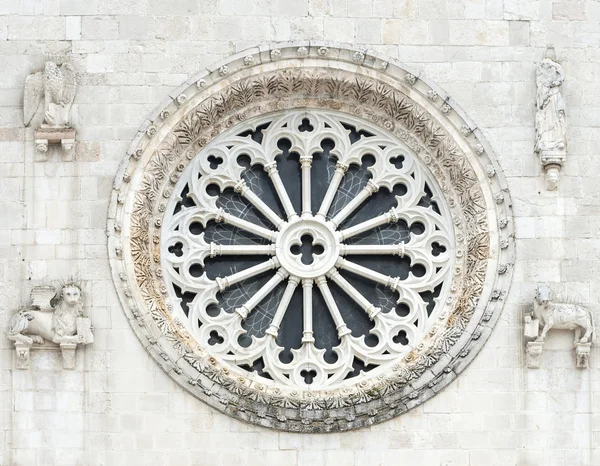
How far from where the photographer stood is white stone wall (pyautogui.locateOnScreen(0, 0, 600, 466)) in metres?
23.4

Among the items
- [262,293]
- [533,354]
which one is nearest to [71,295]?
[262,293]

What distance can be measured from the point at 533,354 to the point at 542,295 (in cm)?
66

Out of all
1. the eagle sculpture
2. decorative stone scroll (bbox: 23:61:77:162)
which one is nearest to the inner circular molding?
decorative stone scroll (bbox: 23:61:77:162)

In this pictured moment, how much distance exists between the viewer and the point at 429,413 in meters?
23.5

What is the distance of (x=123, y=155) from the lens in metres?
24.1

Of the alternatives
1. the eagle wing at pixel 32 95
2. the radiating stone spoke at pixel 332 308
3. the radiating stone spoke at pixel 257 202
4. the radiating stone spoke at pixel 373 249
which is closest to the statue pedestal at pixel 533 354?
the radiating stone spoke at pixel 373 249

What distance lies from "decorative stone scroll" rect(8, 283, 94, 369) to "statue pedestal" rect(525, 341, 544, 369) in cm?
474

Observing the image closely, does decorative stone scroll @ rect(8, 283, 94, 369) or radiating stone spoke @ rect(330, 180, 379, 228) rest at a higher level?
radiating stone spoke @ rect(330, 180, 379, 228)

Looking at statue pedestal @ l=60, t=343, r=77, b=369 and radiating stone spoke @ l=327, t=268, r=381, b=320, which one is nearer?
A: statue pedestal @ l=60, t=343, r=77, b=369

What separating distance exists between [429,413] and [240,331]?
2323 mm

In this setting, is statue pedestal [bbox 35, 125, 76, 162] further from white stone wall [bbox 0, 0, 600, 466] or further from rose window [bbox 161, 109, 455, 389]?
rose window [bbox 161, 109, 455, 389]

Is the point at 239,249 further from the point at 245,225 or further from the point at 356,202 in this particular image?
the point at 356,202

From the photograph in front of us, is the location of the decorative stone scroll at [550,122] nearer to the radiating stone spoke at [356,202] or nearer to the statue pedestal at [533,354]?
the statue pedestal at [533,354]

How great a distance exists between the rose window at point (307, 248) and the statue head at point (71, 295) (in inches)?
46.7
